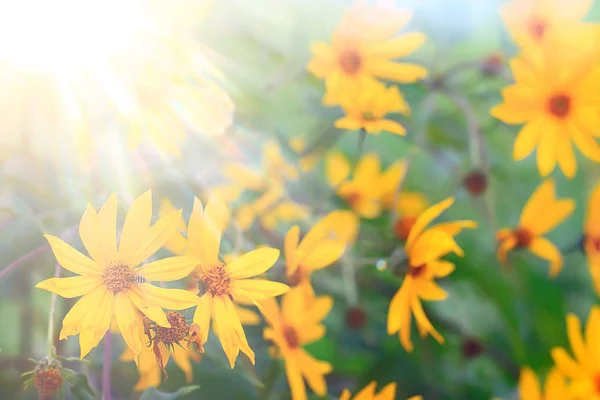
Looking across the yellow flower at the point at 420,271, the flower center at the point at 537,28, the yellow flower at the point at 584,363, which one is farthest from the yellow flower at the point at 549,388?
the flower center at the point at 537,28

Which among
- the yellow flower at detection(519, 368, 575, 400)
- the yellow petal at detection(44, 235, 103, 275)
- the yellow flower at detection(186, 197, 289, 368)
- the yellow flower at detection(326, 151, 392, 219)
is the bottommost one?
the yellow flower at detection(519, 368, 575, 400)

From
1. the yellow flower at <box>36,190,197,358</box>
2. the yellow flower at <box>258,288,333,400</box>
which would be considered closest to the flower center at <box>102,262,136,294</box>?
the yellow flower at <box>36,190,197,358</box>

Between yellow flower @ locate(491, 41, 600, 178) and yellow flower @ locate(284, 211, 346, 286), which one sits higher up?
yellow flower @ locate(491, 41, 600, 178)

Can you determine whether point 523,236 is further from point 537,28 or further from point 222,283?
point 222,283

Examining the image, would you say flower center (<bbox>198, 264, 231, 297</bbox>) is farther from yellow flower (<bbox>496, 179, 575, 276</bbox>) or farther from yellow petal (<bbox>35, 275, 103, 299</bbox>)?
yellow flower (<bbox>496, 179, 575, 276</bbox>)

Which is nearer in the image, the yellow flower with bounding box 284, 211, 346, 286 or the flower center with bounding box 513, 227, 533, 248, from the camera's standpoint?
the yellow flower with bounding box 284, 211, 346, 286

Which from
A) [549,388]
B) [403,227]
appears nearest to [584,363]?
[549,388]

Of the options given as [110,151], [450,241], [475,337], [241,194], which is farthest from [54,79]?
[475,337]
